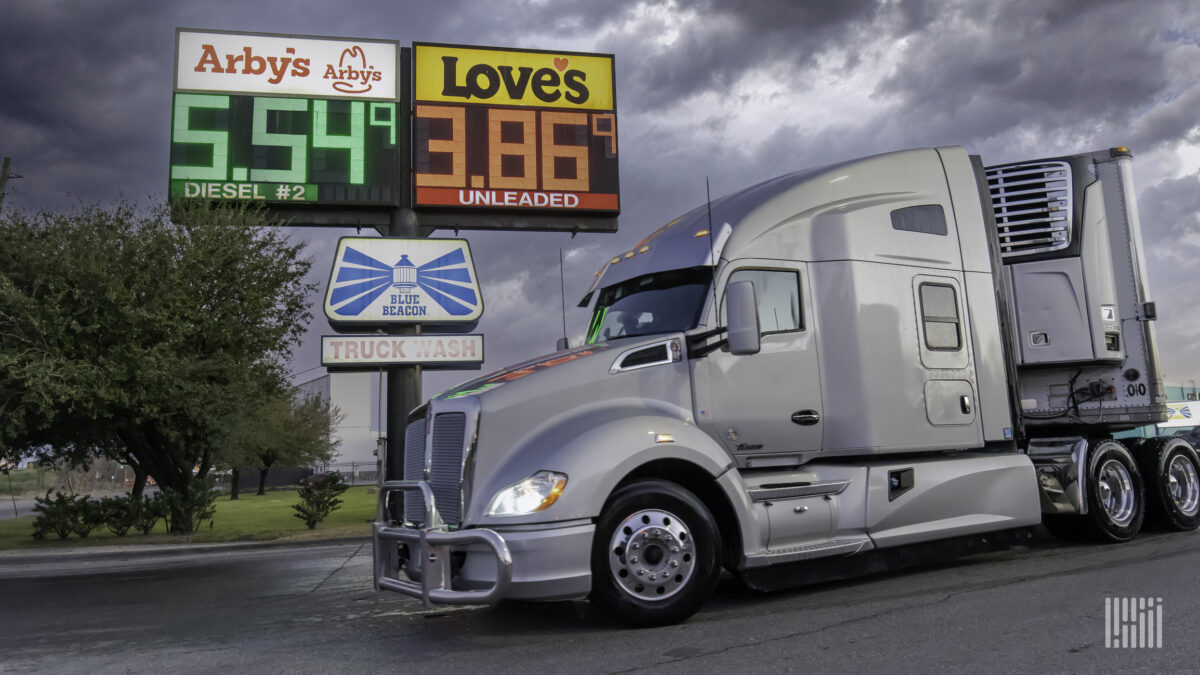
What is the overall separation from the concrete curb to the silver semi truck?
10.7m

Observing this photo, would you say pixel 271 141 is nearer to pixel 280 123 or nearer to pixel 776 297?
pixel 280 123

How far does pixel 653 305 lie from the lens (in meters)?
6.91

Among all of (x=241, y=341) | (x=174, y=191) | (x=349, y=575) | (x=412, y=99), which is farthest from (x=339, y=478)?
(x=349, y=575)

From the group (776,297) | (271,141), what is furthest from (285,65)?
(776,297)

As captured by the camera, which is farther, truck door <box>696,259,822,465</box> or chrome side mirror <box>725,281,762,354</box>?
truck door <box>696,259,822,465</box>

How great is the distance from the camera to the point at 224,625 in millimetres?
6570

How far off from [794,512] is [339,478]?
1784 cm

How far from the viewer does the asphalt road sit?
186 inches

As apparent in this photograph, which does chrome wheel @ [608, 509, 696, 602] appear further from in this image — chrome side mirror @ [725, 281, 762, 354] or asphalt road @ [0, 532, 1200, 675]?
chrome side mirror @ [725, 281, 762, 354]

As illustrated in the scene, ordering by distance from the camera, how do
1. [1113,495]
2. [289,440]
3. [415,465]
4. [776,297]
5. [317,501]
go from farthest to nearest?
Answer: [289,440] → [317,501] → [1113,495] → [776,297] → [415,465]

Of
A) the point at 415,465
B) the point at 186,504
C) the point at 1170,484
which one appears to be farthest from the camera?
the point at 186,504

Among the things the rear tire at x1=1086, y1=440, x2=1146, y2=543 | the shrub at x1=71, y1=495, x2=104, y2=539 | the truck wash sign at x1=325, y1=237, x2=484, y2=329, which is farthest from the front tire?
the shrub at x1=71, y1=495, x2=104, y2=539

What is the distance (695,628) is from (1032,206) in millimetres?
6439

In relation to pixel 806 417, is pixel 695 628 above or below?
below
